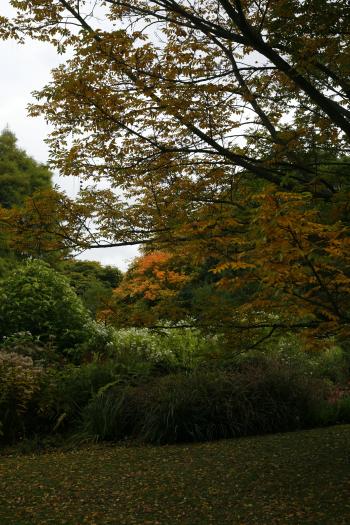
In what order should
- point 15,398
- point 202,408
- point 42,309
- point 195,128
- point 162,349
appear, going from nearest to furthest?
1. point 195,128
2. point 202,408
3. point 15,398
4. point 162,349
5. point 42,309

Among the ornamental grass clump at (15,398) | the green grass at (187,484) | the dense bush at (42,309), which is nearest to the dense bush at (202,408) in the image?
the green grass at (187,484)

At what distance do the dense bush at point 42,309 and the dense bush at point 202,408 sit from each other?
2394 mm

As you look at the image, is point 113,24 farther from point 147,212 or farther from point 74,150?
point 147,212

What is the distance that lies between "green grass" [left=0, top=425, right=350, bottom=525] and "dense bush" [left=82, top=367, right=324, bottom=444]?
1.06 feet

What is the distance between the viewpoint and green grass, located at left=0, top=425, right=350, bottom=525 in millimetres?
4305

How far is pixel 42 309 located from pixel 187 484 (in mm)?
5698

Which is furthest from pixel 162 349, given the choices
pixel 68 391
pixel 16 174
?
pixel 16 174

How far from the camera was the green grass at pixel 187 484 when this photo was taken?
430cm

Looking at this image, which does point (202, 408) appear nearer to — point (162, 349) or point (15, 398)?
point (15, 398)

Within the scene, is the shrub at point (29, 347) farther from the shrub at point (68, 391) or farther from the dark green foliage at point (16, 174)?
the dark green foliage at point (16, 174)

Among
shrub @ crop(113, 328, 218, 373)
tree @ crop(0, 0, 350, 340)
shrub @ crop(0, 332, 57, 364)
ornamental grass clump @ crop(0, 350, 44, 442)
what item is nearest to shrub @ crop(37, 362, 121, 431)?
ornamental grass clump @ crop(0, 350, 44, 442)

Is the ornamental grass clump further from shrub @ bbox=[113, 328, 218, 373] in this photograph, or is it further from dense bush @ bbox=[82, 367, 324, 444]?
shrub @ bbox=[113, 328, 218, 373]

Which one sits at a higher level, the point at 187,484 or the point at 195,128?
the point at 195,128

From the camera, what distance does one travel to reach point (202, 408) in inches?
283
